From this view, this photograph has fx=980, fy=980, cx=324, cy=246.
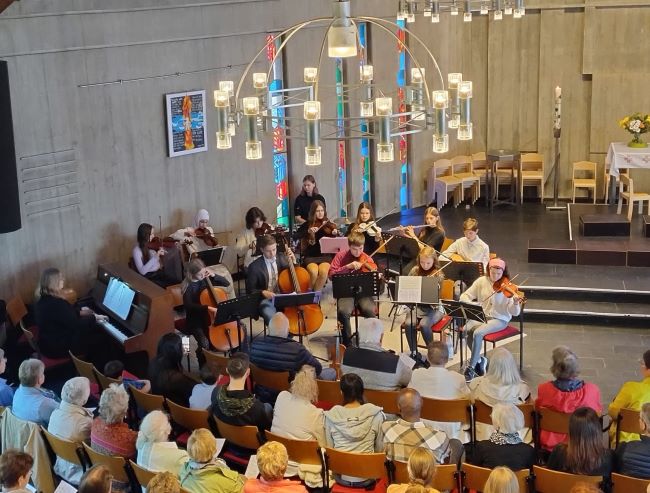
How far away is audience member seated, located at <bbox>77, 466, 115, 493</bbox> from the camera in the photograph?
18.4 ft

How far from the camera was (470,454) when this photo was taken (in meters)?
7.28

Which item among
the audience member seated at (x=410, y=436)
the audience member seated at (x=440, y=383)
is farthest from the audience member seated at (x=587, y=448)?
the audience member seated at (x=440, y=383)

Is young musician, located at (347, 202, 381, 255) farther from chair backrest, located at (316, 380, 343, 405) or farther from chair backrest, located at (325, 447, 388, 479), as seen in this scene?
chair backrest, located at (325, 447, 388, 479)

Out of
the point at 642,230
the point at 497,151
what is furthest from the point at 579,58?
the point at 642,230

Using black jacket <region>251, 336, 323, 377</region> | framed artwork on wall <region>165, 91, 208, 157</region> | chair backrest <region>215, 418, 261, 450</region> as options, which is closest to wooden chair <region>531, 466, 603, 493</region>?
chair backrest <region>215, 418, 261, 450</region>

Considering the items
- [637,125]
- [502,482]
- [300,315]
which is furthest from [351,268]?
[637,125]

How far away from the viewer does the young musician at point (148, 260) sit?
37.1 feet

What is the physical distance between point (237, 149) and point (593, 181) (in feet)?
19.9

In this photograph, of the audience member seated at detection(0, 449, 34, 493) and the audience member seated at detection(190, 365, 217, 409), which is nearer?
the audience member seated at detection(0, 449, 34, 493)

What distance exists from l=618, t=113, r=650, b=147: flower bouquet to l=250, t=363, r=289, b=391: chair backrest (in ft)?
28.2

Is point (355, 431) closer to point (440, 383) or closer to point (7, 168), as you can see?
point (440, 383)

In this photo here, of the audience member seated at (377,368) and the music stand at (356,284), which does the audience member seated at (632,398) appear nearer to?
the audience member seated at (377,368)

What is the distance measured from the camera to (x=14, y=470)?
5836 mm

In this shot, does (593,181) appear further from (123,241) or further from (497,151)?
(123,241)
